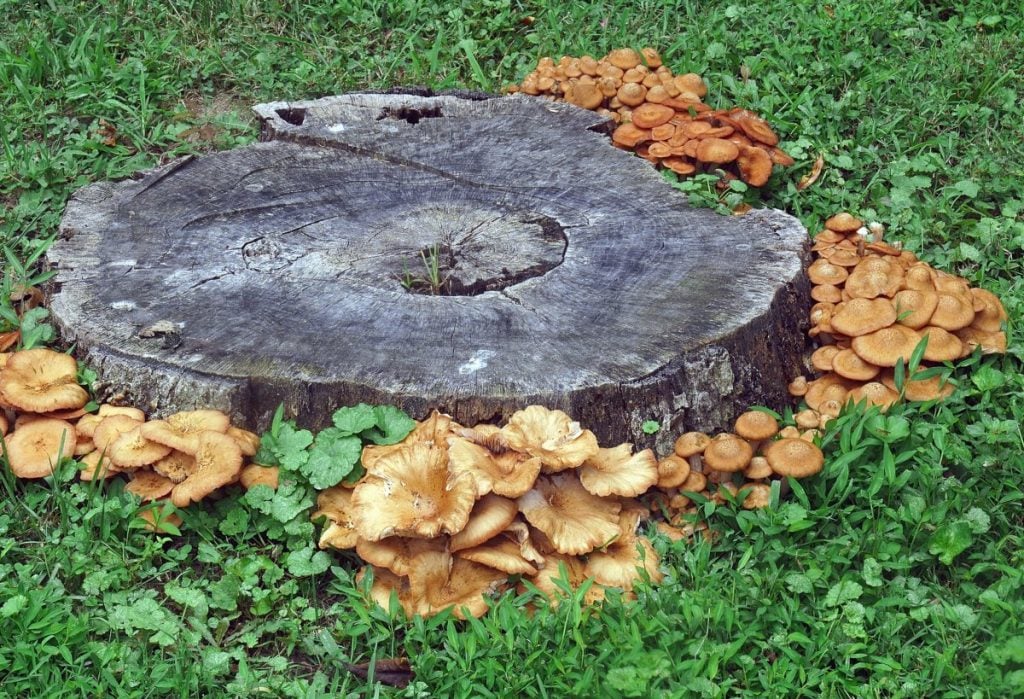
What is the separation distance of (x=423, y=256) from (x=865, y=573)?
78.4 inches

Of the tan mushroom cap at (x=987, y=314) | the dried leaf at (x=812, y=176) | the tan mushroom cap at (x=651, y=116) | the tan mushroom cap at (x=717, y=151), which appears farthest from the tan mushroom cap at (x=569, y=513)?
the dried leaf at (x=812, y=176)

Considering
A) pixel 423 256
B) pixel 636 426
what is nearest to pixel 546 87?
pixel 423 256

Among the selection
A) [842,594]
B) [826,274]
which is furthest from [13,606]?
[826,274]

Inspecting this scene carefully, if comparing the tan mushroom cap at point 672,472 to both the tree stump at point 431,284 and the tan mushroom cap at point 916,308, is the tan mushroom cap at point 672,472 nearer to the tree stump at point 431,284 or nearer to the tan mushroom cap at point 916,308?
the tree stump at point 431,284

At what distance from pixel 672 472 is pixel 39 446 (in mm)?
2141

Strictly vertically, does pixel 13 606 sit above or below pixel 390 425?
below

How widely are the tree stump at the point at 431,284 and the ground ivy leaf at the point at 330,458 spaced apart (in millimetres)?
122

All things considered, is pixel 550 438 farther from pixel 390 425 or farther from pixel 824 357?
pixel 824 357

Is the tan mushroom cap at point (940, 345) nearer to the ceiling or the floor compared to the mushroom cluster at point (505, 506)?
nearer to the ceiling

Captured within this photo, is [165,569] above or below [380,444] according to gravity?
below

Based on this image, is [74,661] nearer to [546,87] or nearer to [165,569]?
[165,569]

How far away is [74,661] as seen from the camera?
3.12 metres

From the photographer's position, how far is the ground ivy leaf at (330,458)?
3.52 metres

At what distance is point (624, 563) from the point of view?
3.40 meters
